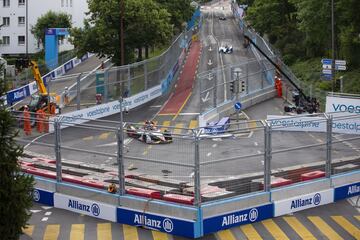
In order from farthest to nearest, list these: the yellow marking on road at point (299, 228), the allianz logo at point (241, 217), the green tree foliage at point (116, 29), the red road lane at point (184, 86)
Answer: the green tree foliage at point (116, 29) → the red road lane at point (184, 86) → the allianz logo at point (241, 217) → the yellow marking on road at point (299, 228)

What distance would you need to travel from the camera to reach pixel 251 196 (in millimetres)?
16922

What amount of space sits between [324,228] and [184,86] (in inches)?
1613

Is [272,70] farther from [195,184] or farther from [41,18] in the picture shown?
[41,18]

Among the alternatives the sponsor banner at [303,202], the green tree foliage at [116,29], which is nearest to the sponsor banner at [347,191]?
the sponsor banner at [303,202]

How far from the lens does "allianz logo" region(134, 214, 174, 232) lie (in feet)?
53.4

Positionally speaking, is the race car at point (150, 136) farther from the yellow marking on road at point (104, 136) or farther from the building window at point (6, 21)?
the building window at point (6, 21)

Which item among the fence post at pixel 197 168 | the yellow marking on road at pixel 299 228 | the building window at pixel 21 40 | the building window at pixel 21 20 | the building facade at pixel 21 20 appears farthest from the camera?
the building window at pixel 21 40

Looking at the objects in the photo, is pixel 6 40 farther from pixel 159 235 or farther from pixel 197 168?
pixel 197 168

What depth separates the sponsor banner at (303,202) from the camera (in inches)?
699

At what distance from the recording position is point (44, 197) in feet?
62.8

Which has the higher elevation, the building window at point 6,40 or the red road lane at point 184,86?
the building window at point 6,40

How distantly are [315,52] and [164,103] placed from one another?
82.9 ft

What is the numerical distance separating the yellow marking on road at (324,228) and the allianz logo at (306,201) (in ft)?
1.81

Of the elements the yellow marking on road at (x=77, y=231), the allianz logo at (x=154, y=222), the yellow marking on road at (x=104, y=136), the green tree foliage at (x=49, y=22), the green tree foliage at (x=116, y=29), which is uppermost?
the green tree foliage at (x=49, y=22)
